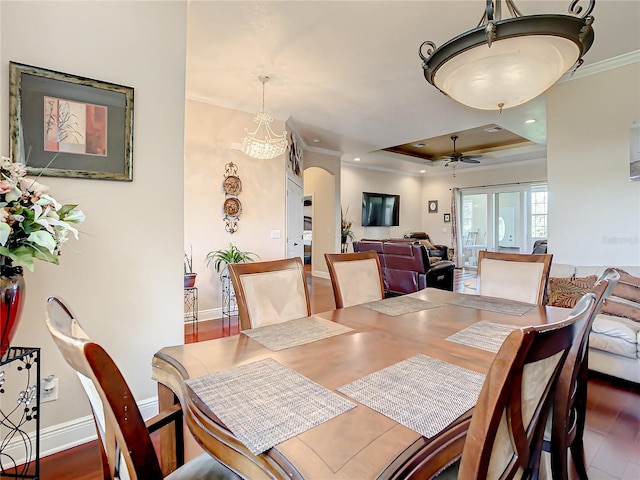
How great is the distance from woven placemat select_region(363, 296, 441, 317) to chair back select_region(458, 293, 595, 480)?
997 mm

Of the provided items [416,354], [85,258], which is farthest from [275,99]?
[416,354]

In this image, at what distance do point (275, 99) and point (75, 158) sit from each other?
9.25 feet

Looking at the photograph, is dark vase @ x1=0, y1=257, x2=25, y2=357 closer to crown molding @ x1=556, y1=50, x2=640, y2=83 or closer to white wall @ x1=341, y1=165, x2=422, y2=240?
crown molding @ x1=556, y1=50, x2=640, y2=83

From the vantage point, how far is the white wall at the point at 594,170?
10.4 ft

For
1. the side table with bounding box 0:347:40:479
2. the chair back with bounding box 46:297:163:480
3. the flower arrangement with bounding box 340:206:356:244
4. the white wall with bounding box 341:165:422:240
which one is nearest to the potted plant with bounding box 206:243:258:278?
the side table with bounding box 0:347:40:479

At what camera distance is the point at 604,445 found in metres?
1.78

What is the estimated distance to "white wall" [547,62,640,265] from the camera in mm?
3172

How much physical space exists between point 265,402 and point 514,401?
1.90ft

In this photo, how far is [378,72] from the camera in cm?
341

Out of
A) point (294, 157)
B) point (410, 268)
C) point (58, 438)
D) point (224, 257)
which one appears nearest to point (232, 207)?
point (224, 257)

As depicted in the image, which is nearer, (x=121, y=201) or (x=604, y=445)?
(x=604, y=445)

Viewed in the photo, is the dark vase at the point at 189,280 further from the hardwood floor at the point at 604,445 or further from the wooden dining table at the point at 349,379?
the wooden dining table at the point at 349,379

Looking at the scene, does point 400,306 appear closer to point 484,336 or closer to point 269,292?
point 484,336

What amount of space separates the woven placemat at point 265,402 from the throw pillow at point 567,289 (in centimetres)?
263
